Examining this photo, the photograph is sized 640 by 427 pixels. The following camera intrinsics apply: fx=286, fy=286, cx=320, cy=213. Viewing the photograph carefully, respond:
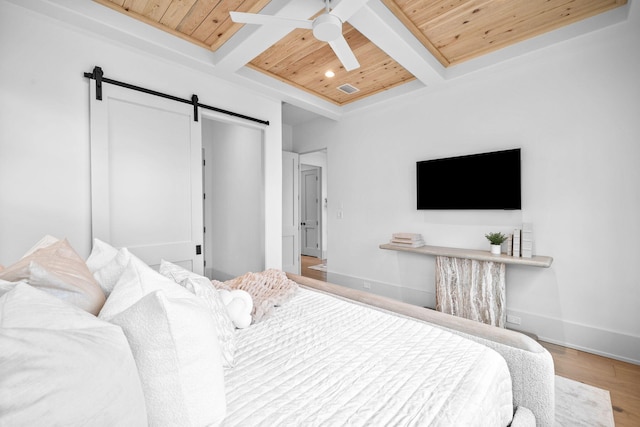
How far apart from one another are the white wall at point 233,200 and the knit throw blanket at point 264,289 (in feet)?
4.59

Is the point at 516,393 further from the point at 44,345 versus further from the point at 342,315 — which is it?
the point at 44,345

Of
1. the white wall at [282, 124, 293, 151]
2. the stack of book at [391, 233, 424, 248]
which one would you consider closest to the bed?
the stack of book at [391, 233, 424, 248]

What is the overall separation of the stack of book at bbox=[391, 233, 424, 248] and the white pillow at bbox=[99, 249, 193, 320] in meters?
2.81

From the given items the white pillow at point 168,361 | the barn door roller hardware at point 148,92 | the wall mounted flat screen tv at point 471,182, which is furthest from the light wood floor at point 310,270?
the white pillow at point 168,361

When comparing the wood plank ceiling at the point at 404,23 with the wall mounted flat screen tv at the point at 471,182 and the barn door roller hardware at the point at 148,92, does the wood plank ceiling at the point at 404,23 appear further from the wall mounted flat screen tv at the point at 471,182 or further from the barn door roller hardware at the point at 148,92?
the wall mounted flat screen tv at the point at 471,182

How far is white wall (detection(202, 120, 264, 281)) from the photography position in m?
3.68

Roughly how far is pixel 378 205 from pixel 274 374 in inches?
123

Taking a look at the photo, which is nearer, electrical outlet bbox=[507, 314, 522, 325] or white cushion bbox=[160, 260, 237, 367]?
white cushion bbox=[160, 260, 237, 367]

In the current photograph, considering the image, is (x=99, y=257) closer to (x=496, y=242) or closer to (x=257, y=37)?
(x=257, y=37)

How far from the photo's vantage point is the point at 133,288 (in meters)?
0.91

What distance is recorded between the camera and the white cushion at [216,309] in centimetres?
118

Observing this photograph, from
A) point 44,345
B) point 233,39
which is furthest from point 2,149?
point 44,345

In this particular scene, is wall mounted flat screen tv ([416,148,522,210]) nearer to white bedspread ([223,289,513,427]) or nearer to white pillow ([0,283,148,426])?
white bedspread ([223,289,513,427])

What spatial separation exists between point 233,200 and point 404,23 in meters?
3.10
